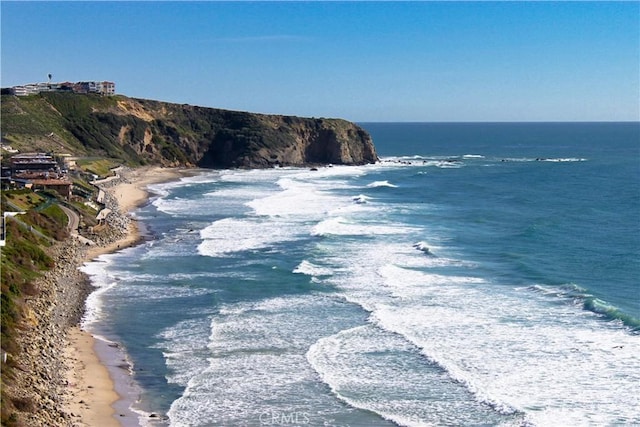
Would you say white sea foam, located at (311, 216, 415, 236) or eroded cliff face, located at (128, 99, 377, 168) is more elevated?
eroded cliff face, located at (128, 99, 377, 168)

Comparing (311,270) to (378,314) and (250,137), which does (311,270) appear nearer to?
(378,314)

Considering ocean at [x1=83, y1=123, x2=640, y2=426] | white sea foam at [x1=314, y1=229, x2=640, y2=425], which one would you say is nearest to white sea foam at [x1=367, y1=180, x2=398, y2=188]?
ocean at [x1=83, y1=123, x2=640, y2=426]

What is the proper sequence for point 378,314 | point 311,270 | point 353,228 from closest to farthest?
1. point 378,314
2. point 311,270
3. point 353,228

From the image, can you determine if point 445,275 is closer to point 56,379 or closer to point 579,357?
point 579,357

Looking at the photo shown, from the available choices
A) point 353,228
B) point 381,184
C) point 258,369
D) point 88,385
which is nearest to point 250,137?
point 381,184

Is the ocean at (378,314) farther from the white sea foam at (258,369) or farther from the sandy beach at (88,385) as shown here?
the sandy beach at (88,385)

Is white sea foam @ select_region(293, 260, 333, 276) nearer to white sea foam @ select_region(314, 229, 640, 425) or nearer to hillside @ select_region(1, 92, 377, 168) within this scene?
white sea foam @ select_region(314, 229, 640, 425)
